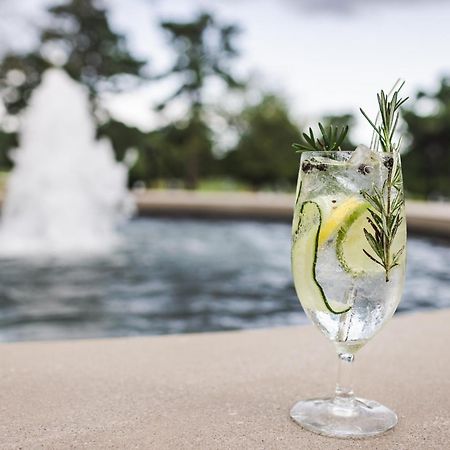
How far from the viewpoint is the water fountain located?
32.7 feet

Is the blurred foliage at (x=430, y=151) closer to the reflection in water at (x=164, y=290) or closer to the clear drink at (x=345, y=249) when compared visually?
the reflection in water at (x=164, y=290)

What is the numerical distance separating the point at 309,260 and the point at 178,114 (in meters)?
28.3

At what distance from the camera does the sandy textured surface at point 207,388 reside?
154cm

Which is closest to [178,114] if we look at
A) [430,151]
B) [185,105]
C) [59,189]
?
[185,105]

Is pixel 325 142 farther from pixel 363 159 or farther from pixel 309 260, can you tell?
pixel 309 260

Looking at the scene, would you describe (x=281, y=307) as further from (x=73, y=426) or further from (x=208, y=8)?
(x=208, y=8)

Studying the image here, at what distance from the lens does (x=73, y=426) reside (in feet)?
5.25

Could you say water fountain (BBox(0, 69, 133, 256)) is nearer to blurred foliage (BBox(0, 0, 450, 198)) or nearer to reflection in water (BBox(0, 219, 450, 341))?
reflection in water (BBox(0, 219, 450, 341))

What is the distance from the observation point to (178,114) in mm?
Answer: 29266

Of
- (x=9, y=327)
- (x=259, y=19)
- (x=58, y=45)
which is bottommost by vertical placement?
(x=9, y=327)

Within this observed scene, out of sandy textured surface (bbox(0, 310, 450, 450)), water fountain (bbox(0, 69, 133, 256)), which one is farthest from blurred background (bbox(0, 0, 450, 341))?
sandy textured surface (bbox(0, 310, 450, 450))

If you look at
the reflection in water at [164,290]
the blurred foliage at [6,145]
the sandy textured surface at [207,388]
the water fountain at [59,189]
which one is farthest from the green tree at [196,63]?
the sandy textured surface at [207,388]

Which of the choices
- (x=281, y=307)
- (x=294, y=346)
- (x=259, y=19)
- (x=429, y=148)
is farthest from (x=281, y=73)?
(x=294, y=346)

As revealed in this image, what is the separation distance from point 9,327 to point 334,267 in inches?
147
